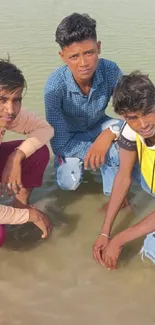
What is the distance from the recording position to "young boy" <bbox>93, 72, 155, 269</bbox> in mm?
2057

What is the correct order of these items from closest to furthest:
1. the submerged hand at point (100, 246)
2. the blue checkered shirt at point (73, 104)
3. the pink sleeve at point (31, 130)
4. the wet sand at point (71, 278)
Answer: the wet sand at point (71, 278) < the submerged hand at point (100, 246) < the pink sleeve at point (31, 130) < the blue checkered shirt at point (73, 104)

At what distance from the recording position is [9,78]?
7.41ft

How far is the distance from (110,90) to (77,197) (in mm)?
751

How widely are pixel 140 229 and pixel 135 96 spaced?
66 cm

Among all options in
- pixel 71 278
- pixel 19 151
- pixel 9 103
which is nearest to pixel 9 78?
pixel 9 103

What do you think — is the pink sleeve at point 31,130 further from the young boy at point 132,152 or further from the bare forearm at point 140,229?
the bare forearm at point 140,229

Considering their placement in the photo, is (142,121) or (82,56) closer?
(142,121)

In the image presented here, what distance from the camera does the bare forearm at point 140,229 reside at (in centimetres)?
219

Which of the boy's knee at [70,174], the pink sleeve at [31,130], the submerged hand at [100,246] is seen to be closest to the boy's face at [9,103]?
the pink sleeve at [31,130]

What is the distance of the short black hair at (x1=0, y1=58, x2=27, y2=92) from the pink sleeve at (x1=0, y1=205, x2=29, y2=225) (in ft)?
2.01

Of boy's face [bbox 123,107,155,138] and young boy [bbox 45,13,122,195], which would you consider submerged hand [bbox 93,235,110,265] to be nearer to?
young boy [bbox 45,13,122,195]

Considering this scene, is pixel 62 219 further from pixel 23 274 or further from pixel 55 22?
pixel 55 22

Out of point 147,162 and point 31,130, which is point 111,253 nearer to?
point 147,162

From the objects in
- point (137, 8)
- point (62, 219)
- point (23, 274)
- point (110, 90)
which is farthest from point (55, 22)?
point (23, 274)
